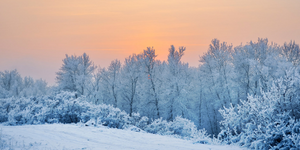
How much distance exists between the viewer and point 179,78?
26.9m

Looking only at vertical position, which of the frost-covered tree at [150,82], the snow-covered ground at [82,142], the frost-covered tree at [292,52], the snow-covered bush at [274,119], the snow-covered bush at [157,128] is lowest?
the snow-covered bush at [157,128]

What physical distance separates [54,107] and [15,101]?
180 inches

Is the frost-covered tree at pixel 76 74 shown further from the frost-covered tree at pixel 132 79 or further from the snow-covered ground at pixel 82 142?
the snow-covered ground at pixel 82 142

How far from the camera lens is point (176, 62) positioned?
27.1 m

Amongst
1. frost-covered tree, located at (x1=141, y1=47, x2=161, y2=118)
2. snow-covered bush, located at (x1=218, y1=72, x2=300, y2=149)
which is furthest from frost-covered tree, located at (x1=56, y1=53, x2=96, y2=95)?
snow-covered bush, located at (x1=218, y1=72, x2=300, y2=149)

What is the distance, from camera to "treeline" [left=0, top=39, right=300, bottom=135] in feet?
84.3

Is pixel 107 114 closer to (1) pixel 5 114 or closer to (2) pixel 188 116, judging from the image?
(1) pixel 5 114

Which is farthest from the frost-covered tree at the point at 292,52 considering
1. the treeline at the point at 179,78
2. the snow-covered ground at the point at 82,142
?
the snow-covered ground at the point at 82,142

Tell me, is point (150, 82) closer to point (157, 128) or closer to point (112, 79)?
point (112, 79)

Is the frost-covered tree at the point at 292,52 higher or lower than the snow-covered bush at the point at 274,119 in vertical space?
higher

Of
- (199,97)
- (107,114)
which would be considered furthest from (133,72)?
(107,114)

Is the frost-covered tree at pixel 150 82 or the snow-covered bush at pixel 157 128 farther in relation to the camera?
the frost-covered tree at pixel 150 82

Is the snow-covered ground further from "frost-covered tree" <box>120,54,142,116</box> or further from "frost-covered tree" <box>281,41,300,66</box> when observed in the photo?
"frost-covered tree" <box>281,41,300,66</box>

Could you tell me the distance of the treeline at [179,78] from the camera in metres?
25.7
